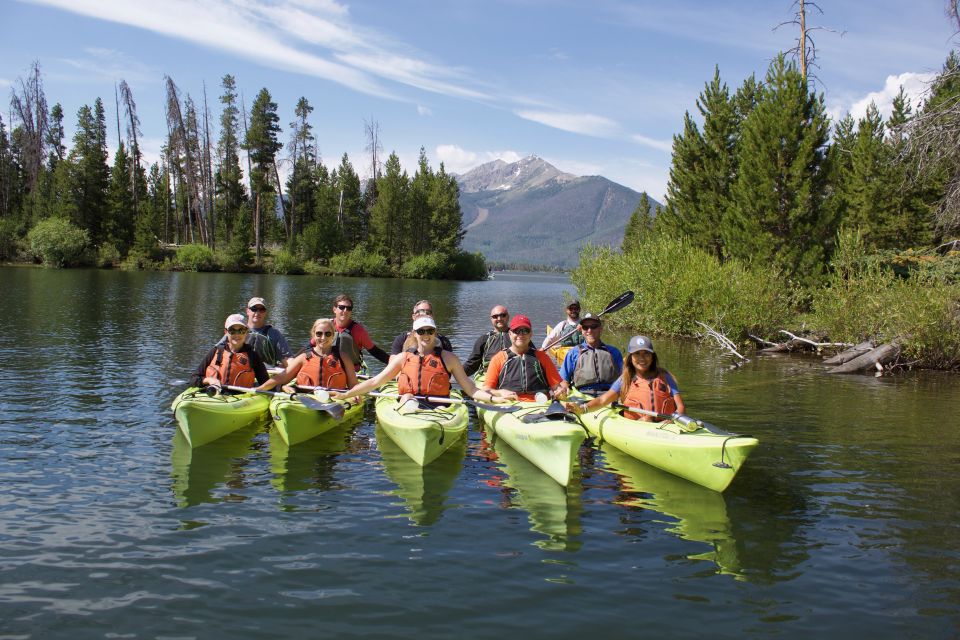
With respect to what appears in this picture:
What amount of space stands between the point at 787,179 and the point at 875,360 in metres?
9.64

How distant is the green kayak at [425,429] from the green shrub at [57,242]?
56.3 metres

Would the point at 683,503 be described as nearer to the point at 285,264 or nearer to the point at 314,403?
the point at 314,403

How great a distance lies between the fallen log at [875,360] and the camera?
17.6 m

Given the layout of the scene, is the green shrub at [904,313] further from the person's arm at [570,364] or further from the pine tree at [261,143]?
the pine tree at [261,143]

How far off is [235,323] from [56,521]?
3855 mm

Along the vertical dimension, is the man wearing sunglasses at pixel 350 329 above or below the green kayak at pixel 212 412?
above

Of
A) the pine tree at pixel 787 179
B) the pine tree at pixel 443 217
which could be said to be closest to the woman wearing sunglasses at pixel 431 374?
the pine tree at pixel 787 179

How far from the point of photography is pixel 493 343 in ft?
38.7

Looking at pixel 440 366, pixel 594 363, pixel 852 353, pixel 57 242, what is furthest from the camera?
pixel 57 242

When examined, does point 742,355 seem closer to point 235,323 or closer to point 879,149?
point 235,323

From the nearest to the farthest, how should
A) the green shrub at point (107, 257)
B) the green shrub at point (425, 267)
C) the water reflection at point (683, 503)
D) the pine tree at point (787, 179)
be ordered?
the water reflection at point (683, 503)
the pine tree at point (787, 179)
the green shrub at point (107, 257)
the green shrub at point (425, 267)

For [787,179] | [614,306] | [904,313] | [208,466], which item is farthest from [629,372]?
[787,179]

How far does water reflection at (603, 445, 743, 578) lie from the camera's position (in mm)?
6500

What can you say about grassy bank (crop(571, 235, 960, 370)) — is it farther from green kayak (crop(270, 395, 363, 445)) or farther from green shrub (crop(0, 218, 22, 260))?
green shrub (crop(0, 218, 22, 260))
